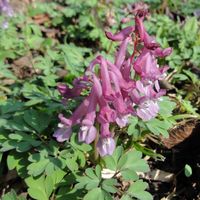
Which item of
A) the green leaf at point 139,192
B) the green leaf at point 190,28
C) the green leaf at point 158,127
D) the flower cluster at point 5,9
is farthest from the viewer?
the flower cluster at point 5,9

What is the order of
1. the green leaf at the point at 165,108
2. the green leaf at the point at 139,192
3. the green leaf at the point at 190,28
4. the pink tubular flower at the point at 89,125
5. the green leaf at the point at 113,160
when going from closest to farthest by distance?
the pink tubular flower at the point at 89,125 → the green leaf at the point at 139,192 → the green leaf at the point at 113,160 → the green leaf at the point at 165,108 → the green leaf at the point at 190,28

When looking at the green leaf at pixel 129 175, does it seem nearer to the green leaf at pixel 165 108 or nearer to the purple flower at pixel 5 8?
the green leaf at pixel 165 108

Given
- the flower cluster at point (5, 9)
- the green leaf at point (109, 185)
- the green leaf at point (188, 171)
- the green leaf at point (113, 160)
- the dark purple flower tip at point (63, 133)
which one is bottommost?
the green leaf at point (188, 171)

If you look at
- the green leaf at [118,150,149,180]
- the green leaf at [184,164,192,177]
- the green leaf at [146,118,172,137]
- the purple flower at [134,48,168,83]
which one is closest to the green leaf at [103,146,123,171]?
the green leaf at [118,150,149,180]

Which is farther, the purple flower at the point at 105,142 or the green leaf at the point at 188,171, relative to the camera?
the green leaf at the point at 188,171

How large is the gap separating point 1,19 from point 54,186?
2.44m

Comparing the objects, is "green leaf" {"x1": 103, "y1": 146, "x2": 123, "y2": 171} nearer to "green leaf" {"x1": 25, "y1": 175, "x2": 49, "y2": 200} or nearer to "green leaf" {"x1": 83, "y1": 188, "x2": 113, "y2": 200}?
"green leaf" {"x1": 83, "y1": 188, "x2": 113, "y2": 200}

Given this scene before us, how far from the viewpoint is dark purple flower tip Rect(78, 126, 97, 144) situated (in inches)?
90.4

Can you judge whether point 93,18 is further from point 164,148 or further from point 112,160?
point 112,160

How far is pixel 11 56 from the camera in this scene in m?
4.42

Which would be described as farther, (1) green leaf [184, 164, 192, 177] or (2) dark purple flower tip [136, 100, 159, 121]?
(1) green leaf [184, 164, 192, 177]

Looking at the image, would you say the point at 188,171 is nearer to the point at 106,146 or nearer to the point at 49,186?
the point at 106,146

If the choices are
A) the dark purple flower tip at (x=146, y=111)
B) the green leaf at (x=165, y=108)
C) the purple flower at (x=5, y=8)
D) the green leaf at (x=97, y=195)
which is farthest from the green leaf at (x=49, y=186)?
the purple flower at (x=5, y=8)

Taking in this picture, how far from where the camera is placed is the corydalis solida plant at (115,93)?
2314 millimetres
